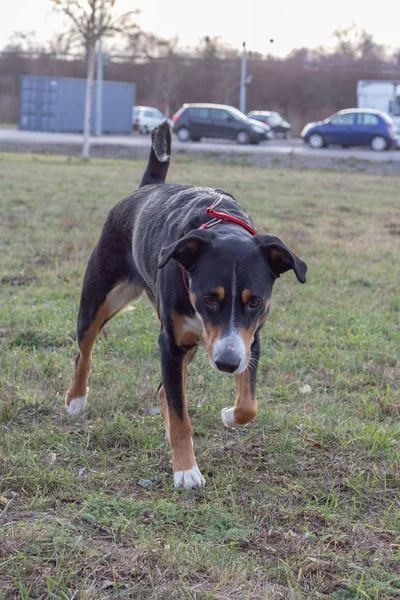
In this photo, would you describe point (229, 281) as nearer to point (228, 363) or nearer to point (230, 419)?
point (228, 363)

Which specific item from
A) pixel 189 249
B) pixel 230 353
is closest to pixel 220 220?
pixel 189 249

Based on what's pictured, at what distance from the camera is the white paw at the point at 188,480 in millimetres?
3521

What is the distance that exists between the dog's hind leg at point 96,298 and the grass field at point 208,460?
0.20 meters

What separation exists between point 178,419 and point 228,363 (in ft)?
1.81

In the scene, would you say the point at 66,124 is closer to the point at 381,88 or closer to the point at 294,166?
the point at 381,88

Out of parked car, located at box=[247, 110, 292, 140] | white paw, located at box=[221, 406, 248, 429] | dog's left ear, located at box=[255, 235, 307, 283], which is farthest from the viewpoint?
parked car, located at box=[247, 110, 292, 140]

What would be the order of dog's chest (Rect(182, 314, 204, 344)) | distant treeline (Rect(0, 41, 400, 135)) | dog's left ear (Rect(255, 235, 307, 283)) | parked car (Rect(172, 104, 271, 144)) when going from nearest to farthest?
dog's left ear (Rect(255, 235, 307, 283)), dog's chest (Rect(182, 314, 204, 344)), parked car (Rect(172, 104, 271, 144)), distant treeline (Rect(0, 41, 400, 135))

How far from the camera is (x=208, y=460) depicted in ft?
12.6

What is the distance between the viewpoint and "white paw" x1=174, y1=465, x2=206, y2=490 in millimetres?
3521

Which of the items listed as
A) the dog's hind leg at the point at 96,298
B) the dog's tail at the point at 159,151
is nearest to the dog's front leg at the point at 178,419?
the dog's hind leg at the point at 96,298

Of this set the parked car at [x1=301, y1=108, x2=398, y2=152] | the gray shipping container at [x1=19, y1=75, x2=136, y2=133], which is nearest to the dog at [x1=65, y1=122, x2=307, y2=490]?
the parked car at [x1=301, y1=108, x2=398, y2=152]

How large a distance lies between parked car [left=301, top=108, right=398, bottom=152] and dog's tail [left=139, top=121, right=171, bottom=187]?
2680 centimetres

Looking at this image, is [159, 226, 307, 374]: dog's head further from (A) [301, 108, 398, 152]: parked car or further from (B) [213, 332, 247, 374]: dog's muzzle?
(A) [301, 108, 398, 152]: parked car

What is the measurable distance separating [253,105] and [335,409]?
53.2 meters
